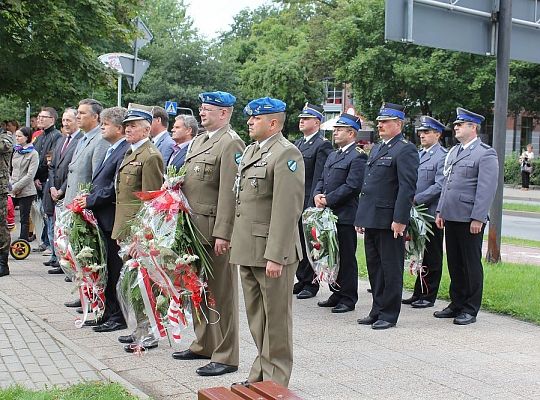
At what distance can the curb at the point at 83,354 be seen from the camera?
18.5ft

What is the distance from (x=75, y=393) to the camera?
5.35 m

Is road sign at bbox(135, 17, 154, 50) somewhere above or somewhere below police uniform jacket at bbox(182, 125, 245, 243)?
above

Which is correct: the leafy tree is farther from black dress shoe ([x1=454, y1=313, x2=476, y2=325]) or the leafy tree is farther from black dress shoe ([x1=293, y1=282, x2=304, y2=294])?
black dress shoe ([x1=454, y1=313, x2=476, y2=325])

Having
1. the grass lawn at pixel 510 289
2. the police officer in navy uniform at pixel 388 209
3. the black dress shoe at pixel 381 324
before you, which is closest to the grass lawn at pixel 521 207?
the grass lawn at pixel 510 289

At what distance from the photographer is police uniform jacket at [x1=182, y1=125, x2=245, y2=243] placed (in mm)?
6129

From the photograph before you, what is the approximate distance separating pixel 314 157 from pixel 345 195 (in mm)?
980

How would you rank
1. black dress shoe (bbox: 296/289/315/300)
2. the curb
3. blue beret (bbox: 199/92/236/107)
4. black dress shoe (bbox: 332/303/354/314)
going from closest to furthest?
1. the curb
2. blue beret (bbox: 199/92/236/107)
3. black dress shoe (bbox: 332/303/354/314)
4. black dress shoe (bbox: 296/289/315/300)


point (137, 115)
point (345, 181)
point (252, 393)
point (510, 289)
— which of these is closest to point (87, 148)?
point (137, 115)

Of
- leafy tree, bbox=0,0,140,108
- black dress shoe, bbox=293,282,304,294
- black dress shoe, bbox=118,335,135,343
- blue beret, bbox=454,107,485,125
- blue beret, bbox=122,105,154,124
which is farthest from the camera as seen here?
leafy tree, bbox=0,0,140,108

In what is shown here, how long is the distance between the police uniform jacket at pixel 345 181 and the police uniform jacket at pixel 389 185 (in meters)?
0.45

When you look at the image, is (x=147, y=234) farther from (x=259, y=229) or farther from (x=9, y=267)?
(x=9, y=267)

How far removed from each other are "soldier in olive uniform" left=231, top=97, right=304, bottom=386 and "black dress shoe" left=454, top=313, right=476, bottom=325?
3117mm

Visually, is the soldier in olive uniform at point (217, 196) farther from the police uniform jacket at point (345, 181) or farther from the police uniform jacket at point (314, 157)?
the police uniform jacket at point (314, 157)

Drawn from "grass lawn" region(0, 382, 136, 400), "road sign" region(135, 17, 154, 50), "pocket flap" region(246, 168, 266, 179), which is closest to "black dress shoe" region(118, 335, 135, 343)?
"grass lawn" region(0, 382, 136, 400)
